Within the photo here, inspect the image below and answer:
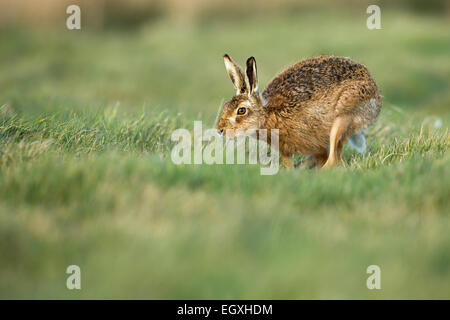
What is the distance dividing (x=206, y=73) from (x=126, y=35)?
9.03m

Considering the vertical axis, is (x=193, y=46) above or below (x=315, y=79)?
above

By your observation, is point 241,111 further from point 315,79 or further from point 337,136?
point 337,136

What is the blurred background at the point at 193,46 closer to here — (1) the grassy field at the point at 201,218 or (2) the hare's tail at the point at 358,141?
(1) the grassy field at the point at 201,218

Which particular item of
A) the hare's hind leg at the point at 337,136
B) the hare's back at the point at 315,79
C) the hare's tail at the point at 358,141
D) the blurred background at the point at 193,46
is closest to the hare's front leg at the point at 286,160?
the hare's hind leg at the point at 337,136

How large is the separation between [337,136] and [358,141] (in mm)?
631

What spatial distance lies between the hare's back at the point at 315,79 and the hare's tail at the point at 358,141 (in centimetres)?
61

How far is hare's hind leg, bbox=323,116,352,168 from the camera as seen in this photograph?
6477 millimetres

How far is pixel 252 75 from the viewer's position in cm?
657

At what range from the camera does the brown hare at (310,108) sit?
657 centimetres

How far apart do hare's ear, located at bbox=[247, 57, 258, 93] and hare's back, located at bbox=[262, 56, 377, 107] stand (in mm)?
329

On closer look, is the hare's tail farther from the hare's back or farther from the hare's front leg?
the hare's front leg

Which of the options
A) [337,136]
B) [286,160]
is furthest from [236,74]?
[337,136]
